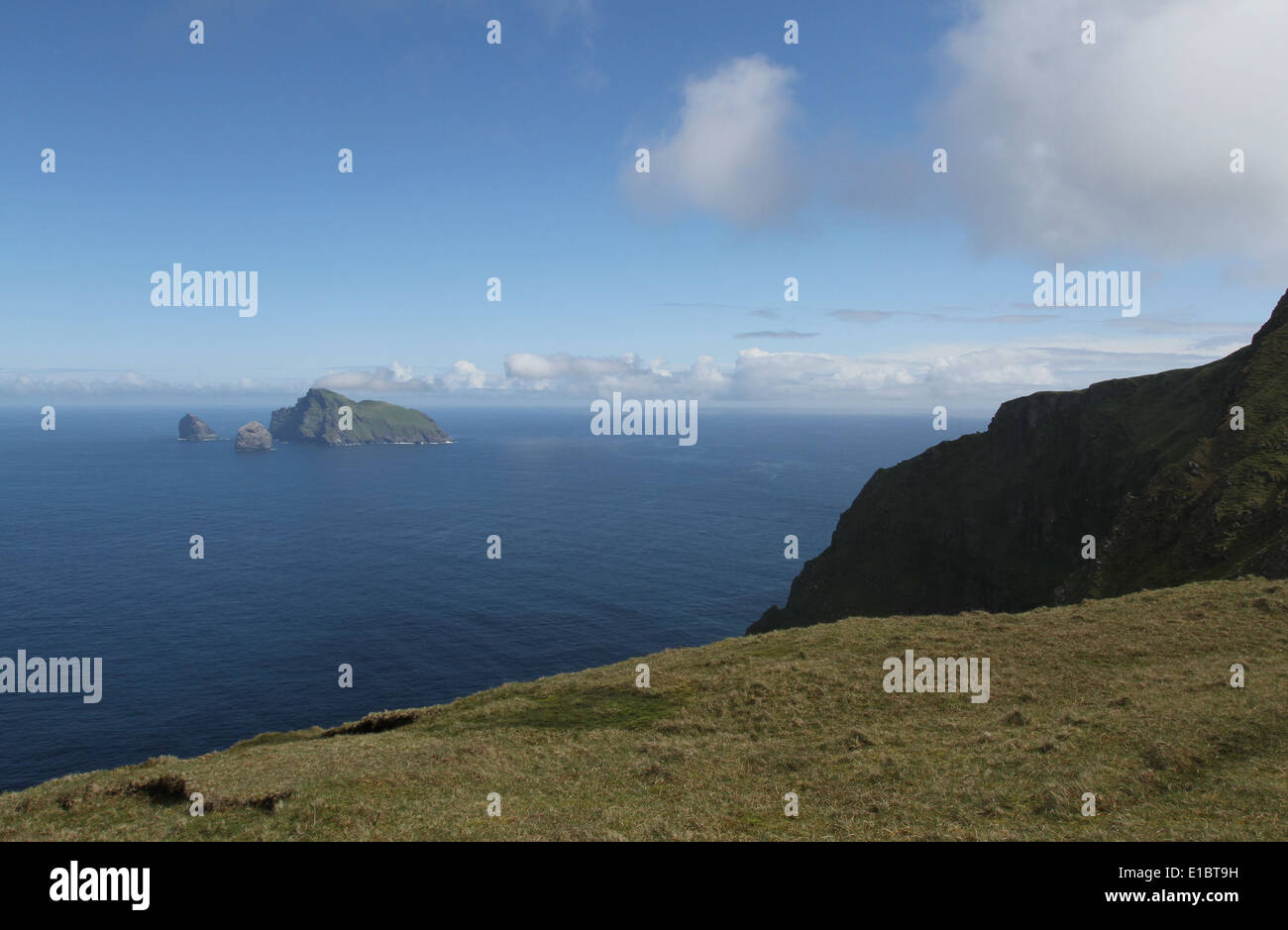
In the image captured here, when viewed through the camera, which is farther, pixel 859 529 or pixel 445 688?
pixel 859 529

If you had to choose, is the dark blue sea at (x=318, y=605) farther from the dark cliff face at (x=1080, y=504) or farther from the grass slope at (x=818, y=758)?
the grass slope at (x=818, y=758)

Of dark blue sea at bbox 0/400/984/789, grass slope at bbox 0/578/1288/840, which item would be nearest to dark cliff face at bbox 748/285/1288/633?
grass slope at bbox 0/578/1288/840

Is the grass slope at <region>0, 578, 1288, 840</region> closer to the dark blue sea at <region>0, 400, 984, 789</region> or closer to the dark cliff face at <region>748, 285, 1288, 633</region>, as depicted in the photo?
the dark cliff face at <region>748, 285, 1288, 633</region>

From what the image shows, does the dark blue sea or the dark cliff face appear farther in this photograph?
the dark blue sea

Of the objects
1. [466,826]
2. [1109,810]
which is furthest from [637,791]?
[1109,810]

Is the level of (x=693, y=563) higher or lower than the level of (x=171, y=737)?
higher
